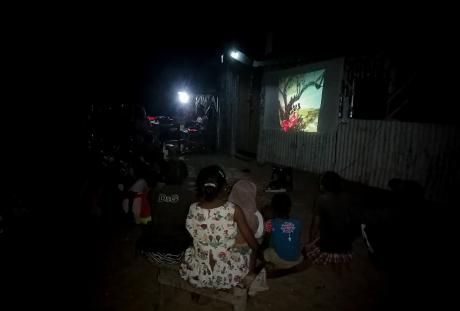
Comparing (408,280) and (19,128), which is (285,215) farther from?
(19,128)

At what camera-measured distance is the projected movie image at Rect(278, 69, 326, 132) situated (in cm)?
928

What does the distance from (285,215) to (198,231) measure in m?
1.64

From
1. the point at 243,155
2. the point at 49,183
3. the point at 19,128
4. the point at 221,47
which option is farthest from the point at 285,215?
the point at 221,47

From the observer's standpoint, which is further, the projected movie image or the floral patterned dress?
the projected movie image

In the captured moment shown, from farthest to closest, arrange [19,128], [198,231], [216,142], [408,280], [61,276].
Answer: [216,142]
[19,128]
[61,276]
[408,280]
[198,231]

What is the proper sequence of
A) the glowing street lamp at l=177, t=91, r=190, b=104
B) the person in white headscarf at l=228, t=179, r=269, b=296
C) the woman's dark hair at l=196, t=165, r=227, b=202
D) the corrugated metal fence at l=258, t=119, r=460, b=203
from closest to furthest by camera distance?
the woman's dark hair at l=196, t=165, r=227, b=202 < the person in white headscarf at l=228, t=179, r=269, b=296 < the corrugated metal fence at l=258, t=119, r=460, b=203 < the glowing street lamp at l=177, t=91, r=190, b=104

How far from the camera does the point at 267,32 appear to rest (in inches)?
464

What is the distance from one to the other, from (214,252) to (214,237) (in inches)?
6.4

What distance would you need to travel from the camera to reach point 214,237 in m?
2.68

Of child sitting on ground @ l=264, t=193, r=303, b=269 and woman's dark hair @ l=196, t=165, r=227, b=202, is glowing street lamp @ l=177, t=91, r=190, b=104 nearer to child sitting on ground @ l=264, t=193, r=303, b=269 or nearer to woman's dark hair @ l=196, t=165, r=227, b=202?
child sitting on ground @ l=264, t=193, r=303, b=269

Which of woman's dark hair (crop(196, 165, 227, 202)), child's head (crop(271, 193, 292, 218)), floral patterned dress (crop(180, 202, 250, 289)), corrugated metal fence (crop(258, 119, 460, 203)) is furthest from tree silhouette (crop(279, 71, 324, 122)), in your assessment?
floral patterned dress (crop(180, 202, 250, 289))

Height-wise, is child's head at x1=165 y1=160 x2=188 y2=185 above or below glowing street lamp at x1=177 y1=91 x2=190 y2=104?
below

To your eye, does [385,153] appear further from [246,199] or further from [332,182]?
[246,199]

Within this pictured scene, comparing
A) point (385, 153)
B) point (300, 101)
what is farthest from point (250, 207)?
point (300, 101)
